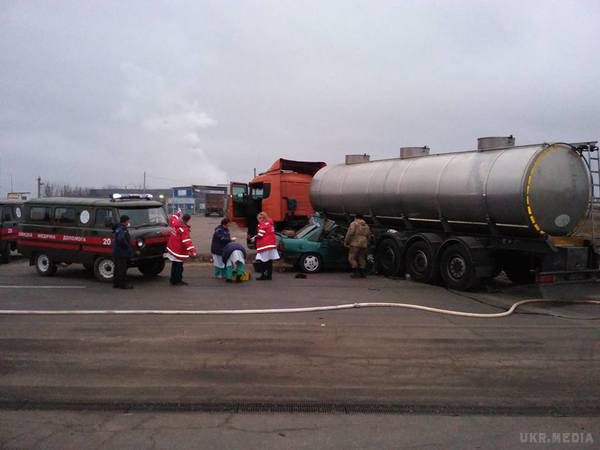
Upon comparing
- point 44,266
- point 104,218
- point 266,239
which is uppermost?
point 104,218

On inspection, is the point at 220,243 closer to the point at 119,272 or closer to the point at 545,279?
the point at 119,272

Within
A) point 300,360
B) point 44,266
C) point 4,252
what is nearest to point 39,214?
point 44,266

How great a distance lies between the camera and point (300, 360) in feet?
20.5

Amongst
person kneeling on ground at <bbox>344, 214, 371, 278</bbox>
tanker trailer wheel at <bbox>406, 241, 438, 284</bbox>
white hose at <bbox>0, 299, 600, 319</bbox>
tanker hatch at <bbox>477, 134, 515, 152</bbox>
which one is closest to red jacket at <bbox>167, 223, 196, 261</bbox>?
white hose at <bbox>0, 299, 600, 319</bbox>

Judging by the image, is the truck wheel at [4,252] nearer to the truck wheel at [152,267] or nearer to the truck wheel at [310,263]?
the truck wheel at [152,267]

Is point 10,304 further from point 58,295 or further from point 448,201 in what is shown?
point 448,201

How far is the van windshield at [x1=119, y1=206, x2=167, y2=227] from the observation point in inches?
499

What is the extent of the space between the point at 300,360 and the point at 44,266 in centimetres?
1015

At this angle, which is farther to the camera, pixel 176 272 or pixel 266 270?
pixel 266 270

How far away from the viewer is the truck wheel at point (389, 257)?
45.7ft

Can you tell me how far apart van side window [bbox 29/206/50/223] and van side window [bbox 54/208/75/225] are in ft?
1.09

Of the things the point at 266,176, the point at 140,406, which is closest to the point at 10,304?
the point at 140,406

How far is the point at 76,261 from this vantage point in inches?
516

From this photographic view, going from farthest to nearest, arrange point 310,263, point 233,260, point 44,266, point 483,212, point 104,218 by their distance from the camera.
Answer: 1. point 310,263
2. point 44,266
3. point 233,260
4. point 104,218
5. point 483,212
